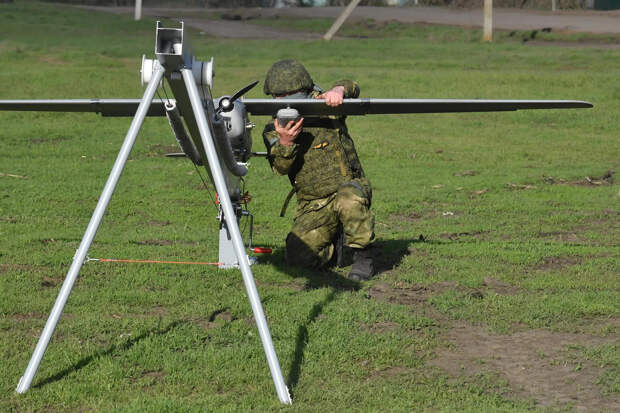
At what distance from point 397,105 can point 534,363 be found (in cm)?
229

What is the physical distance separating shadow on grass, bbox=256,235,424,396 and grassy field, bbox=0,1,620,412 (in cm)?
3

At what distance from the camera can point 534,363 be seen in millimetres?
5738

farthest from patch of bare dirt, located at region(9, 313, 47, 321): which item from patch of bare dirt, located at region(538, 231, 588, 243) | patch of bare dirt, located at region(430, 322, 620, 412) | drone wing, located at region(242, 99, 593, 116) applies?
patch of bare dirt, located at region(538, 231, 588, 243)

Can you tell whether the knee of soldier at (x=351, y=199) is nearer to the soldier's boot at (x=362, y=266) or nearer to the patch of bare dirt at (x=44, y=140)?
the soldier's boot at (x=362, y=266)

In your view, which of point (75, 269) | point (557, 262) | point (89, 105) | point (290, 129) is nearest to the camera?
point (75, 269)

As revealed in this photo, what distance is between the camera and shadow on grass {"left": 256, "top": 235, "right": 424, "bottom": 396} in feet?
19.0

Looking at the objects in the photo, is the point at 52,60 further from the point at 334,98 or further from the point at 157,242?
the point at 334,98

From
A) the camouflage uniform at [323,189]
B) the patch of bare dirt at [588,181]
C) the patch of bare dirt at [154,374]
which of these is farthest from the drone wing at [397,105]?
the patch of bare dirt at [588,181]

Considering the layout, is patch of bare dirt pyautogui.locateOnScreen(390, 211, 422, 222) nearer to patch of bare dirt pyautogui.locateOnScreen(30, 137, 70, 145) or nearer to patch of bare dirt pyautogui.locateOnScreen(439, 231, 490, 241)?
patch of bare dirt pyautogui.locateOnScreen(439, 231, 490, 241)

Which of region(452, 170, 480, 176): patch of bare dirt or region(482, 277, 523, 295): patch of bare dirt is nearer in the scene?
region(482, 277, 523, 295): patch of bare dirt

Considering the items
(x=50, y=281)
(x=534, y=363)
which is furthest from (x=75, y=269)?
(x=534, y=363)

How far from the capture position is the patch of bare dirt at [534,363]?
5180 mm

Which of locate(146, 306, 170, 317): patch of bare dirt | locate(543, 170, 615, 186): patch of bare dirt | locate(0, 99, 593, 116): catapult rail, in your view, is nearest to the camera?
locate(0, 99, 593, 116): catapult rail

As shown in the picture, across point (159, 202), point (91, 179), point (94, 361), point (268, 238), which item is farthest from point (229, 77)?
point (94, 361)
